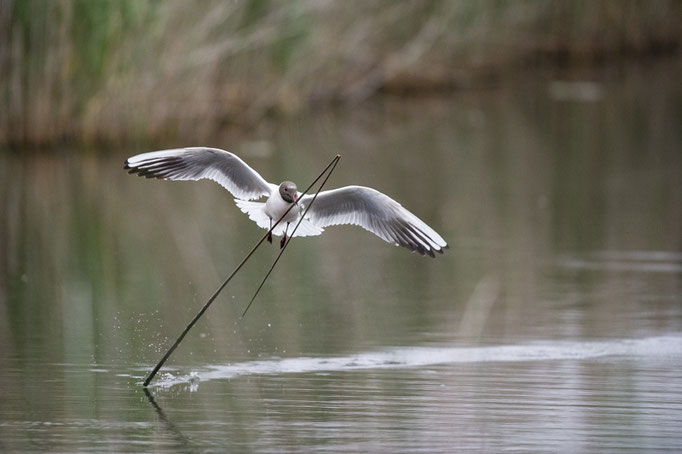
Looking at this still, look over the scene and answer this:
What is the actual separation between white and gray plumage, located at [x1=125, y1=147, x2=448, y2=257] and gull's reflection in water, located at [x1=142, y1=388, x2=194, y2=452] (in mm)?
1034

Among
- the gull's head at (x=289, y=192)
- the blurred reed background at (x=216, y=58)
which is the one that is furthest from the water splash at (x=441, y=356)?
the blurred reed background at (x=216, y=58)

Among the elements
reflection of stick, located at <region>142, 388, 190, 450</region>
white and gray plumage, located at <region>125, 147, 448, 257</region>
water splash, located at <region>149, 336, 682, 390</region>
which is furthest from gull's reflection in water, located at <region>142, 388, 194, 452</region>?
white and gray plumage, located at <region>125, 147, 448, 257</region>

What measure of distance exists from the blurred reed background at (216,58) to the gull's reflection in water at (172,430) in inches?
297

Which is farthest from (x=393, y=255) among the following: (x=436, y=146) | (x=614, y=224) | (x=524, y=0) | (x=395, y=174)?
(x=524, y=0)

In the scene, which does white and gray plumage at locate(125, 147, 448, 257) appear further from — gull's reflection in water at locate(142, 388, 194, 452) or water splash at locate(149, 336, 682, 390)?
gull's reflection in water at locate(142, 388, 194, 452)

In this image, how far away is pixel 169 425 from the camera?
555 centimetres

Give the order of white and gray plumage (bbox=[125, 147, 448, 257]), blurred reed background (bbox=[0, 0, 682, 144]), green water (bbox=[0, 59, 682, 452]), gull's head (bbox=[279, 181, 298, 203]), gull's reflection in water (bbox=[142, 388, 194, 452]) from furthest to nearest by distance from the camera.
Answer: blurred reed background (bbox=[0, 0, 682, 144]) → white and gray plumage (bbox=[125, 147, 448, 257]) → gull's head (bbox=[279, 181, 298, 203]) → green water (bbox=[0, 59, 682, 452]) → gull's reflection in water (bbox=[142, 388, 194, 452])

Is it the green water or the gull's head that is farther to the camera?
the gull's head

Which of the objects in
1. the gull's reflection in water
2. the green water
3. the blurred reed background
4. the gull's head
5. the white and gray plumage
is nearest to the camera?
the gull's reflection in water

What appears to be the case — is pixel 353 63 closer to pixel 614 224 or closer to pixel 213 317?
pixel 614 224

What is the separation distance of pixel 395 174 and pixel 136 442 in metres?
8.75

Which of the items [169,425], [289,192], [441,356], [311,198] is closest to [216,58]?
[441,356]

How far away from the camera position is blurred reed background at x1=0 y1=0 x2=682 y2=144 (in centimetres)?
1297

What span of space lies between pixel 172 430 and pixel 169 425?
8 centimetres
